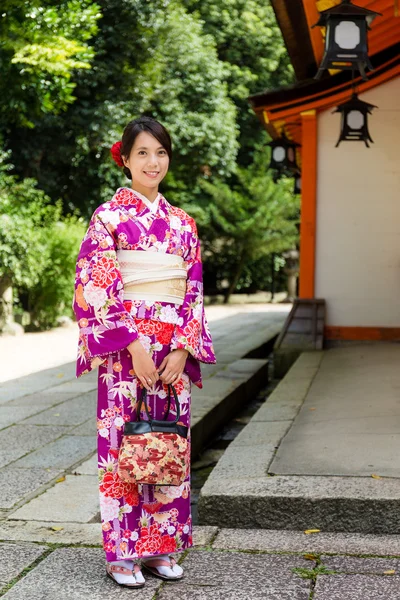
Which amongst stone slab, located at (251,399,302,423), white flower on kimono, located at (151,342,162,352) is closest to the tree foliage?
stone slab, located at (251,399,302,423)

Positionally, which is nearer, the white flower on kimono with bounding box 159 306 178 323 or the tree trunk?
the white flower on kimono with bounding box 159 306 178 323

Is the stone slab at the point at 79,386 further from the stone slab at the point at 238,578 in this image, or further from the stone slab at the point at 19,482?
the stone slab at the point at 238,578

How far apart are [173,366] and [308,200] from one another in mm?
6149

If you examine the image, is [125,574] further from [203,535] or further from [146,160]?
[146,160]

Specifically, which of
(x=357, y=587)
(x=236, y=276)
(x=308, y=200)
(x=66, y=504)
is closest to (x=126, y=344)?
(x=357, y=587)

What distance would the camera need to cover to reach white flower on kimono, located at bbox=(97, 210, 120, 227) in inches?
112

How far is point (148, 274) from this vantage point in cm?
287

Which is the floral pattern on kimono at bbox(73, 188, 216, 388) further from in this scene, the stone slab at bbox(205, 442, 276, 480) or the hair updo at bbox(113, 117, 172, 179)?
the stone slab at bbox(205, 442, 276, 480)

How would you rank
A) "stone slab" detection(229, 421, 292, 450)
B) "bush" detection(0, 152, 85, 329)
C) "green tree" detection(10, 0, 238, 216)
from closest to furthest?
"stone slab" detection(229, 421, 292, 450) → "bush" detection(0, 152, 85, 329) → "green tree" detection(10, 0, 238, 216)

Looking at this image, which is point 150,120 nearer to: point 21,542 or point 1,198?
point 21,542

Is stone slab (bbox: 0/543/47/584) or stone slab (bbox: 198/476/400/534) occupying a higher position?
stone slab (bbox: 198/476/400/534)

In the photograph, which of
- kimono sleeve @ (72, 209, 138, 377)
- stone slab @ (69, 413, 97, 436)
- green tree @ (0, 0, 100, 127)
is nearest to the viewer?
kimono sleeve @ (72, 209, 138, 377)

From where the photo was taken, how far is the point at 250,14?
22.9 metres

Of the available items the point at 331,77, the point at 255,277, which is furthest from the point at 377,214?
the point at 255,277
